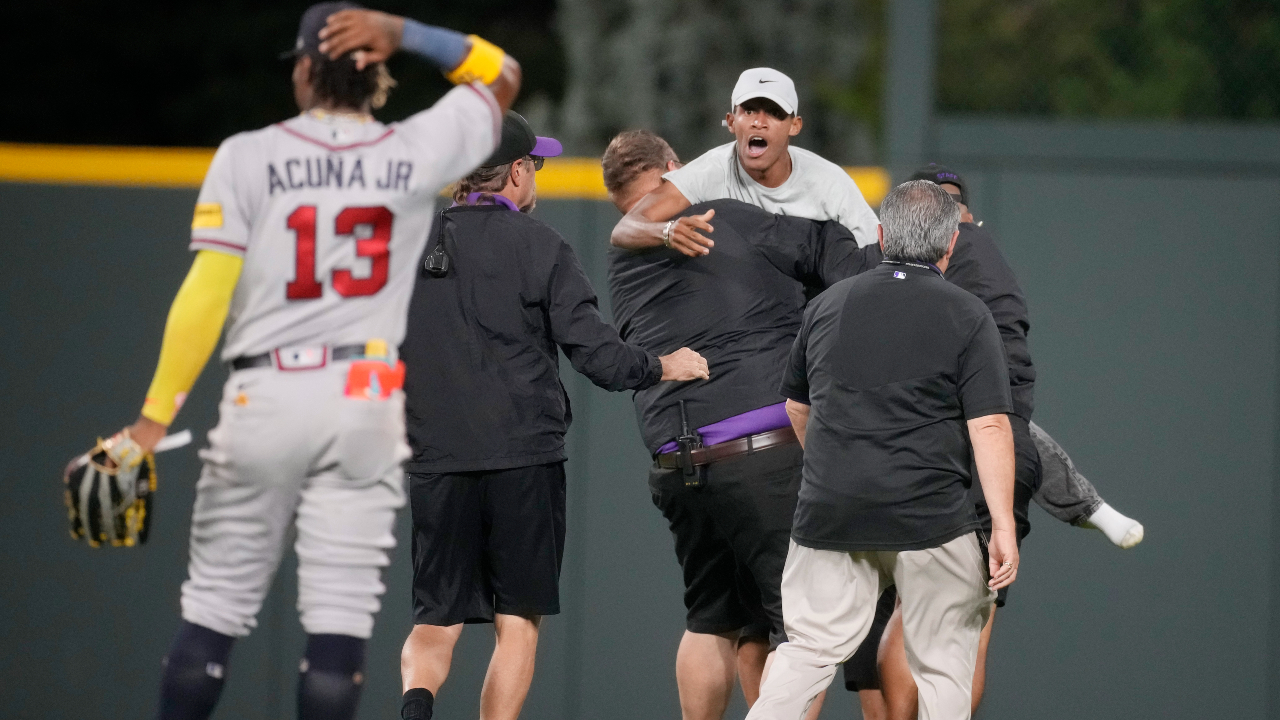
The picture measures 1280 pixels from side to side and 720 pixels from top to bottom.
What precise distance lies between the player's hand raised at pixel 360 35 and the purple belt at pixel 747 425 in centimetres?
156

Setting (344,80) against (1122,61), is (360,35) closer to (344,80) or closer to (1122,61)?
(344,80)

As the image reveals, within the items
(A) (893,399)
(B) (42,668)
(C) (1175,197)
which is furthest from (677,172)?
(B) (42,668)

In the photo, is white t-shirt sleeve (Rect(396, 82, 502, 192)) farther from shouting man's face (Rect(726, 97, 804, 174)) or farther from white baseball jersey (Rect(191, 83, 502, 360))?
shouting man's face (Rect(726, 97, 804, 174))

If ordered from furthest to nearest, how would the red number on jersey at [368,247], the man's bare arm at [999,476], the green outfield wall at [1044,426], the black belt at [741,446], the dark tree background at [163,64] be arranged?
1. the dark tree background at [163,64]
2. the green outfield wall at [1044,426]
3. the black belt at [741,446]
4. the man's bare arm at [999,476]
5. the red number on jersey at [368,247]

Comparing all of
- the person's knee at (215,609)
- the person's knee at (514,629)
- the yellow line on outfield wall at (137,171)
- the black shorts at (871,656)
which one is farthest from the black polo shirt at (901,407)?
the yellow line on outfield wall at (137,171)

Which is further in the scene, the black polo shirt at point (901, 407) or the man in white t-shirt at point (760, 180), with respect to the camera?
the man in white t-shirt at point (760, 180)

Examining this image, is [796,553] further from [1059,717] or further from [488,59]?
[1059,717]

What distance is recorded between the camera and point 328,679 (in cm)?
315

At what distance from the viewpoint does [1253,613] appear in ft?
16.9

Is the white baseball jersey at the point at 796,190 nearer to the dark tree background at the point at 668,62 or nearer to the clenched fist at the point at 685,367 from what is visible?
the clenched fist at the point at 685,367

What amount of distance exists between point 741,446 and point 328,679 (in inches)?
56.9

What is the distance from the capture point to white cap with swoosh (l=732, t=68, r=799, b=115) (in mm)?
4105

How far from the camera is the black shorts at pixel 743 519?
4.05 m

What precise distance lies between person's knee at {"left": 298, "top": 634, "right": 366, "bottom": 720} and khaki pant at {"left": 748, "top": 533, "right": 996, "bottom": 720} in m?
1.03
